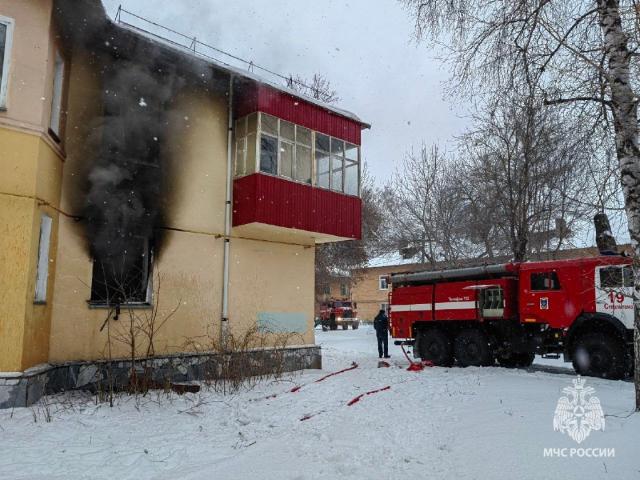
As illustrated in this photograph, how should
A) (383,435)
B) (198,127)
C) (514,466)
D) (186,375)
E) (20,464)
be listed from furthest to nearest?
(198,127) → (186,375) → (383,435) → (20,464) → (514,466)

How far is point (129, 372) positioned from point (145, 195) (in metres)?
3.55

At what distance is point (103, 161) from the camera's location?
9.67m

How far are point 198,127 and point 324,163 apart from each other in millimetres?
3369

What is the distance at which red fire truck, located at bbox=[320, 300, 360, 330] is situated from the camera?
34.6 metres

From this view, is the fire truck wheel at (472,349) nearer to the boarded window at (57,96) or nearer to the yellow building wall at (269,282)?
the yellow building wall at (269,282)

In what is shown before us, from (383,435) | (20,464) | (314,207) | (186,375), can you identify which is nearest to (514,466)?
(383,435)

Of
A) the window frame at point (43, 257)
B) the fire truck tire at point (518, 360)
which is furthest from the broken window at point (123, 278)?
the fire truck tire at point (518, 360)

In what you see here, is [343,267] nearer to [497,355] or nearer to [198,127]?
[497,355]

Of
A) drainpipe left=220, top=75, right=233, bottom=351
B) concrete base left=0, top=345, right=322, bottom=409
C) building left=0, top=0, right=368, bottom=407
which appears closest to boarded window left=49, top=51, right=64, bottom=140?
building left=0, top=0, right=368, bottom=407

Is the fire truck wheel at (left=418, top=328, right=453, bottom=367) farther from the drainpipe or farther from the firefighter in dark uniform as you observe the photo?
the drainpipe

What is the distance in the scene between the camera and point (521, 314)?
12578 mm

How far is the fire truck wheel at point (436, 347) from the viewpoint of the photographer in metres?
14.0

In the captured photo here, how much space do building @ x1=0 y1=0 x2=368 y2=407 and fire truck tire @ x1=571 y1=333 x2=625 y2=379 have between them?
6050 millimetres

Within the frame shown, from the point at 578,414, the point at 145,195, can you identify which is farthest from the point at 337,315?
the point at 578,414
